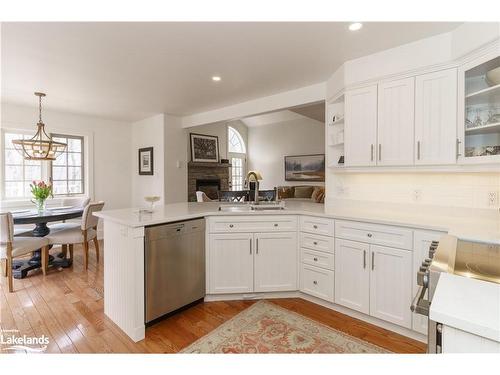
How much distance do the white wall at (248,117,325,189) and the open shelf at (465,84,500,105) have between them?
18.0 feet

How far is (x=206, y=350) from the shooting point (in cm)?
192

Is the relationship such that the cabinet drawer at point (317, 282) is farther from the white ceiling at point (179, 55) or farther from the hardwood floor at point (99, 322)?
the white ceiling at point (179, 55)

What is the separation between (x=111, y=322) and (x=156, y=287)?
56 cm

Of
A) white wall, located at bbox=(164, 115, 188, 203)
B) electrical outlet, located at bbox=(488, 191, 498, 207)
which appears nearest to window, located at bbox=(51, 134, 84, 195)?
white wall, located at bbox=(164, 115, 188, 203)

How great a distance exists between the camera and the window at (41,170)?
14.1 feet

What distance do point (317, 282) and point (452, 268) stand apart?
5.31ft

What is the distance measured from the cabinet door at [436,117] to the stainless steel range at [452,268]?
893 millimetres

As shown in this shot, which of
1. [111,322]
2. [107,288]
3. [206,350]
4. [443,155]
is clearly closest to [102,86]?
[107,288]

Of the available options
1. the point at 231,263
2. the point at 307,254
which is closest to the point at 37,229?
the point at 231,263

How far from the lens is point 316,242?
256cm

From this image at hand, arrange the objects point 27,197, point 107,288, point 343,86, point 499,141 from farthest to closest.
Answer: point 27,197 < point 343,86 < point 107,288 < point 499,141

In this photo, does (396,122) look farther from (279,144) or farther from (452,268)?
(279,144)

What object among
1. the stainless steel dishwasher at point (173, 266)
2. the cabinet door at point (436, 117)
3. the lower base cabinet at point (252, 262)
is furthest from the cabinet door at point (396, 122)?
the stainless steel dishwasher at point (173, 266)
